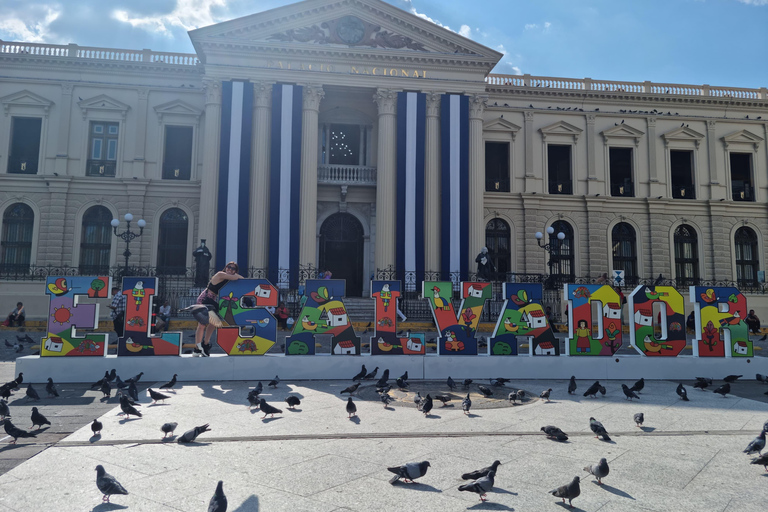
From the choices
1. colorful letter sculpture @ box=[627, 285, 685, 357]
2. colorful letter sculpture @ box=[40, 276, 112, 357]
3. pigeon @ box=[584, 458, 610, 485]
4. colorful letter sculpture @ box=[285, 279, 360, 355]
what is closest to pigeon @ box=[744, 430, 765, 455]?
pigeon @ box=[584, 458, 610, 485]

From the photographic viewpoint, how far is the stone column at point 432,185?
1035 inches

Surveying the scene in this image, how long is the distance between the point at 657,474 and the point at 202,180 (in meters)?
24.3

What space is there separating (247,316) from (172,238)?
63.0 feet

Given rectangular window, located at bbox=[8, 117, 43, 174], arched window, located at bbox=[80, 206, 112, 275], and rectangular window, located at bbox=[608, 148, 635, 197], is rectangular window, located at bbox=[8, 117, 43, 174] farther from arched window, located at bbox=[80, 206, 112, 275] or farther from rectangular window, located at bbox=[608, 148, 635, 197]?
rectangular window, located at bbox=[608, 148, 635, 197]

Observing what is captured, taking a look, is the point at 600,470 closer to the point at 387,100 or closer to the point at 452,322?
the point at 452,322

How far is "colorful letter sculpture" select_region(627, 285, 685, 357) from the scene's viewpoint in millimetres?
11805

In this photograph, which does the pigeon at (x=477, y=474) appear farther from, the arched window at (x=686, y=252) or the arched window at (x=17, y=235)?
the arched window at (x=686, y=252)

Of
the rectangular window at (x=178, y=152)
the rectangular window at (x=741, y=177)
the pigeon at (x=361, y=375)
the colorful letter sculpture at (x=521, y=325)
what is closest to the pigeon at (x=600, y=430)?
the colorful letter sculpture at (x=521, y=325)

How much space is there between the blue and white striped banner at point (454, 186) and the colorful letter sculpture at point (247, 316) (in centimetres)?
1538

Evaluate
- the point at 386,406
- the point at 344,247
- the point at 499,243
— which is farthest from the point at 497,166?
the point at 386,406

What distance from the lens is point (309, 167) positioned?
86.2 ft

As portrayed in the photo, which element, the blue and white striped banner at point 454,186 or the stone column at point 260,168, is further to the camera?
the blue and white striped banner at point 454,186

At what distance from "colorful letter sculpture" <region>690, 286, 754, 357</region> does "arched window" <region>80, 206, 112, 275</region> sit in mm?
26510

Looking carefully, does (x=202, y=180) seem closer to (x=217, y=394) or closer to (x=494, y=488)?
(x=217, y=394)
